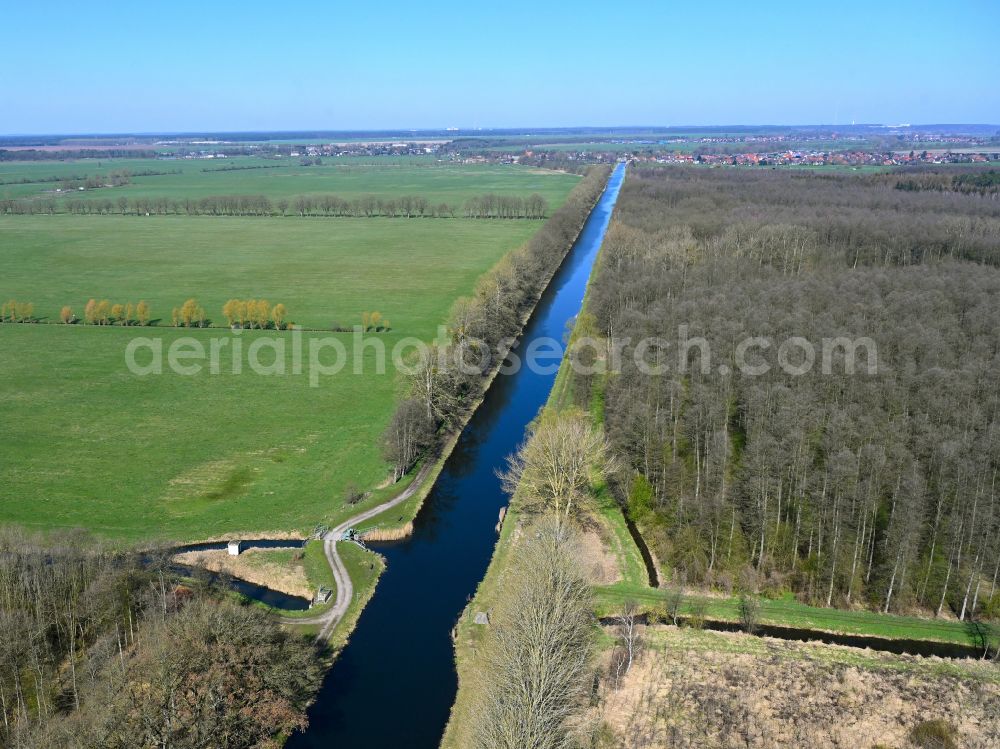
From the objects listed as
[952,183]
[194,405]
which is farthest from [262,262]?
[952,183]

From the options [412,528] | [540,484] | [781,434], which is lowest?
[412,528]

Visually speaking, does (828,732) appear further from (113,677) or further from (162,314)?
(162,314)

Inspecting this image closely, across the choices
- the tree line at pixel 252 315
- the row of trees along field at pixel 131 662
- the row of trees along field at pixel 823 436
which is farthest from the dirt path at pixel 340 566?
the tree line at pixel 252 315

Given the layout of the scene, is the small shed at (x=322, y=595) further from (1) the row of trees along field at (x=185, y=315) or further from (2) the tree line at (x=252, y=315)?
(2) the tree line at (x=252, y=315)

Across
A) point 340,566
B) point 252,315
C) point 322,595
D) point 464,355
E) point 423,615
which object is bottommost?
point 423,615

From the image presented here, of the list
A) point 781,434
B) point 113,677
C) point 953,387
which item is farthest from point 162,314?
point 953,387

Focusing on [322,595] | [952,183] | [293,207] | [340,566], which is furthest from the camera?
[293,207]

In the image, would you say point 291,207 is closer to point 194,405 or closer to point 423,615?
point 194,405
